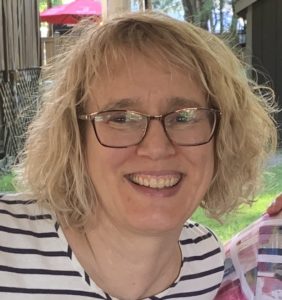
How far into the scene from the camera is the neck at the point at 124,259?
183cm

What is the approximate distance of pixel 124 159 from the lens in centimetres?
169

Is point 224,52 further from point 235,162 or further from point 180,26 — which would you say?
point 235,162

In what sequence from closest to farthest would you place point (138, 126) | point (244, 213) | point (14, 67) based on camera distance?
A: point (138, 126) → point (244, 213) → point (14, 67)

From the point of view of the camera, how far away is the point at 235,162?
2.05 meters

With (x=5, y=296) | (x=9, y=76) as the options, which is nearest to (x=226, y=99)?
(x=5, y=296)

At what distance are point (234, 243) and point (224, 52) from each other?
0.55 m

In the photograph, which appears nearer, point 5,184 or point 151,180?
A: point 151,180

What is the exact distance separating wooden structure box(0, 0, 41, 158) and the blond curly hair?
5445mm

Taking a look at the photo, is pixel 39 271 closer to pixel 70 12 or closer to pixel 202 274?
pixel 202 274

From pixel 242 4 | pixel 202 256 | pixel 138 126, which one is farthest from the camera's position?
pixel 242 4

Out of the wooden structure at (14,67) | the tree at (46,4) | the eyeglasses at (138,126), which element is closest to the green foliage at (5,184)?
the wooden structure at (14,67)

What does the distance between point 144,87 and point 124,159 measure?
0.19 meters

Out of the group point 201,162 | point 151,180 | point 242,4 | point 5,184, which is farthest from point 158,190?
point 242,4

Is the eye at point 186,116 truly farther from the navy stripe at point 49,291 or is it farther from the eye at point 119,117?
the navy stripe at point 49,291
